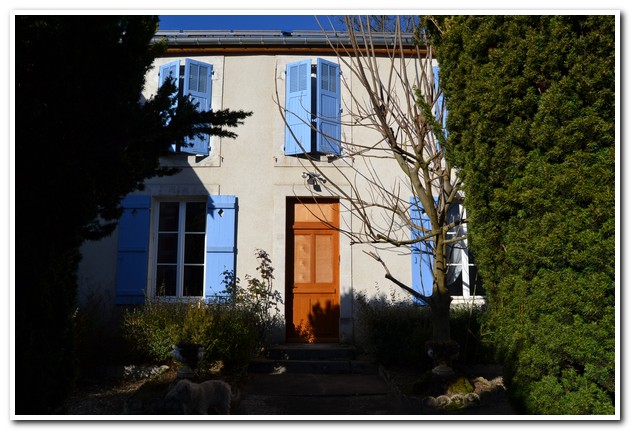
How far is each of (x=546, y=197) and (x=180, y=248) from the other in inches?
232

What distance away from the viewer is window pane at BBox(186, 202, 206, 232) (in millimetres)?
8195

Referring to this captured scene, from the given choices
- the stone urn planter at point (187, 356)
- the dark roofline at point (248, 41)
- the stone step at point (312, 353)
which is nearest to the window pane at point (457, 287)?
the stone step at point (312, 353)

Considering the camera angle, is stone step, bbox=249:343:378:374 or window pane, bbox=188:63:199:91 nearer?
stone step, bbox=249:343:378:374

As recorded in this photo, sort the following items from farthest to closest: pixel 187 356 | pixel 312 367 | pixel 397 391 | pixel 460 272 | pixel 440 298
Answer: pixel 460 272, pixel 312 367, pixel 397 391, pixel 440 298, pixel 187 356

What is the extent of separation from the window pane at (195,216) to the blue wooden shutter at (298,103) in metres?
1.53

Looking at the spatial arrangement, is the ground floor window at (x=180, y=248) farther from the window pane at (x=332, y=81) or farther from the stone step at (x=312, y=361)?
the window pane at (x=332, y=81)

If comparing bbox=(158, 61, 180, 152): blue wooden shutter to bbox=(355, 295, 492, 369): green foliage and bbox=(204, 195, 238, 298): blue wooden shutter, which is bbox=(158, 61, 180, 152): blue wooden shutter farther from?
bbox=(355, 295, 492, 369): green foliage

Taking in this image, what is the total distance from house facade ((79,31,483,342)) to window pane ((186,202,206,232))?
0.05 feet

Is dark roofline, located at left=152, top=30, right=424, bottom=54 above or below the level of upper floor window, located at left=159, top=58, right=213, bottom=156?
above

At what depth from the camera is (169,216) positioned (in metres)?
8.25

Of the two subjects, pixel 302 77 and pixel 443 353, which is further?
pixel 302 77

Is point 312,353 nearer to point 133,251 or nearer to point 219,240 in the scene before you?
point 219,240

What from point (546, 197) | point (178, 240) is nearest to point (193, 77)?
point (178, 240)

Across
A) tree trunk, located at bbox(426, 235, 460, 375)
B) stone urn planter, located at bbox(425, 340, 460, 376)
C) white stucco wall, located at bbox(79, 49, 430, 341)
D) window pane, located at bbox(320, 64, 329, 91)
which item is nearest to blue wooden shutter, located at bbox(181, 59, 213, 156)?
white stucco wall, located at bbox(79, 49, 430, 341)
